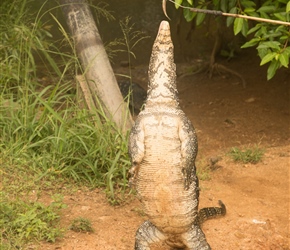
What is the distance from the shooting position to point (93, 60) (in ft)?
18.1

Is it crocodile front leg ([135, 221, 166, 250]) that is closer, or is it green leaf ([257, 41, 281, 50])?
crocodile front leg ([135, 221, 166, 250])

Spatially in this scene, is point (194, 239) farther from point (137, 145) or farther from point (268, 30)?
point (268, 30)

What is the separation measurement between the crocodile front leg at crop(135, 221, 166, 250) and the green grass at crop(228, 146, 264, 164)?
2.12m

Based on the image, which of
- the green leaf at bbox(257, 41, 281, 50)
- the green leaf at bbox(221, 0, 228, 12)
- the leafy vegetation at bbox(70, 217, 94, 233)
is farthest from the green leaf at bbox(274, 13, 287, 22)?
the leafy vegetation at bbox(70, 217, 94, 233)

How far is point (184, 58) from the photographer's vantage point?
8883 millimetres

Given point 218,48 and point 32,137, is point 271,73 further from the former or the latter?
point 218,48

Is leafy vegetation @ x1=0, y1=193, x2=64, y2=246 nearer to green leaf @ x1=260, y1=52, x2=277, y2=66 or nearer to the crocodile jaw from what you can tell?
the crocodile jaw

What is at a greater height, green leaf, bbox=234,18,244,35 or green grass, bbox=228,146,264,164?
green leaf, bbox=234,18,244,35

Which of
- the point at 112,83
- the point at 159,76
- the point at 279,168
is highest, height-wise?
the point at 159,76

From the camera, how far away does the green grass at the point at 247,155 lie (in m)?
5.69

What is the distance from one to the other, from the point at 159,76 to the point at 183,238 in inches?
37.4

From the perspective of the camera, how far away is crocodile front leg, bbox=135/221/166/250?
147 inches

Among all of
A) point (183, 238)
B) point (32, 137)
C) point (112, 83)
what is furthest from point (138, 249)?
point (112, 83)

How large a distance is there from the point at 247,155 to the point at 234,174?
296mm
